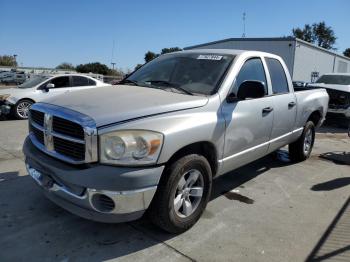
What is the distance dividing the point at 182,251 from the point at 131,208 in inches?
27.3

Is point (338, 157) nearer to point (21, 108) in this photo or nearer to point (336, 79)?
point (336, 79)

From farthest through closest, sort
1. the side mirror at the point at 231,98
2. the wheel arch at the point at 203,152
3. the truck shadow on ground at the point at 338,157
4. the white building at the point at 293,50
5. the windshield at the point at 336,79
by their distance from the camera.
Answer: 1. the white building at the point at 293,50
2. the windshield at the point at 336,79
3. the truck shadow on ground at the point at 338,157
4. the side mirror at the point at 231,98
5. the wheel arch at the point at 203,152

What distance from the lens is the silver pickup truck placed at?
303 cm

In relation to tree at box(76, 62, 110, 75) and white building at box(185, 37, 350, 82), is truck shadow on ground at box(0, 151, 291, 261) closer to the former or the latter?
white building at box(185, 37, 350, 82)

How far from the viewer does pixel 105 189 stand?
297 centimetres

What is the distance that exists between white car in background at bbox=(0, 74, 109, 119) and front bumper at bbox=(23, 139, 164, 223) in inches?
331

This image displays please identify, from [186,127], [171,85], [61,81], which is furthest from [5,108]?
[186,127]

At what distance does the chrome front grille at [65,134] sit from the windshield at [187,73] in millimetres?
1328

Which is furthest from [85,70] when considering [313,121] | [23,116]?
[313,121]

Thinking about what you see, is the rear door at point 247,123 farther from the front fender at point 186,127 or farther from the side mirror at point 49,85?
the side mirror at point 49,85

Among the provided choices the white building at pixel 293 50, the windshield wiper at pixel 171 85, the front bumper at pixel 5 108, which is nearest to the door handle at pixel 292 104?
the windshield wiper at pixel 171 85

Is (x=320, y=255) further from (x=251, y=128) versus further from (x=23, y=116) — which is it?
(x=23, y=116)

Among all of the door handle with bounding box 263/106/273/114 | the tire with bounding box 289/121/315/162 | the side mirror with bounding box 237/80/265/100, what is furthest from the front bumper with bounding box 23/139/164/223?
the tire with bounding box 289/121/315/162

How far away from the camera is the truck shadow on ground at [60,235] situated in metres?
3.24
